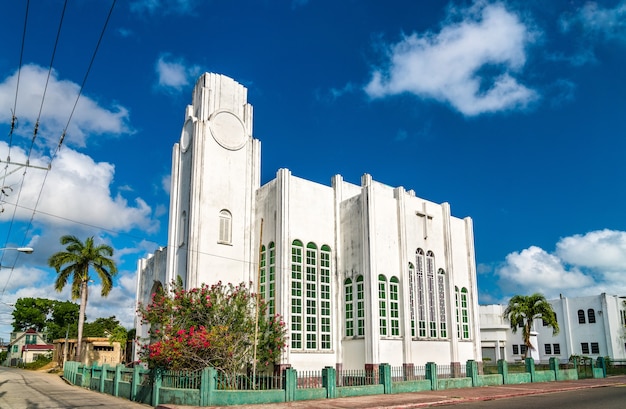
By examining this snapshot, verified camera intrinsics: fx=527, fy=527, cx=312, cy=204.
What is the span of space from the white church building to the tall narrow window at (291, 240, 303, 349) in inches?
2.0

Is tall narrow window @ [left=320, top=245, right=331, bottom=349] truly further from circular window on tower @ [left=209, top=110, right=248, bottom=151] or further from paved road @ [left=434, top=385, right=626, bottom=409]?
paved road @ [left=434, top=385, right=626, bottom=409]

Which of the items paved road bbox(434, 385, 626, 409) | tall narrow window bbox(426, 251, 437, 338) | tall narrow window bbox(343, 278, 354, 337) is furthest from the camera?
tall narrow window bbox(426, 251, 437, 338)

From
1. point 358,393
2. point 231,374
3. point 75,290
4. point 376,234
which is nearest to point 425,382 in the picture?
point 358,393

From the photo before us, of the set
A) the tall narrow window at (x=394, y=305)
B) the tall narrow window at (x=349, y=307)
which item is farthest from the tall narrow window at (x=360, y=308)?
the tall narrow window at (x=394, y=305)

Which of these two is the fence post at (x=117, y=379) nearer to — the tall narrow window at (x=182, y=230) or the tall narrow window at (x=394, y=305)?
the tall narrow window at (x=182, y=230)

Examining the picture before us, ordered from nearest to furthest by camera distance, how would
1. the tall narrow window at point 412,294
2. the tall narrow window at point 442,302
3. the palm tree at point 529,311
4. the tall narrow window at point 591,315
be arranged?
the tall narrow window at point 412,294 → the tall narrow window at point 442,302 → the palm tree at point 529,311 → the tall narrow window at point 591,315

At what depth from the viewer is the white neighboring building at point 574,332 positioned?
156 ft

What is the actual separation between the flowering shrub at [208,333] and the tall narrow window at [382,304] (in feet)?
16.8

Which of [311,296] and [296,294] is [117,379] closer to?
[296,294]

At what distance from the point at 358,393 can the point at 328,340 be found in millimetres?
5494

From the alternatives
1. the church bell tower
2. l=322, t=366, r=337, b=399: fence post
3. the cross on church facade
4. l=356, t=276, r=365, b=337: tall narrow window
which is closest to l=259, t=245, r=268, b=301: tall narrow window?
the church bell tower

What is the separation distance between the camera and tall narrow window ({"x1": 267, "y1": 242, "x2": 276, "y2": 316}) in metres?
25.0

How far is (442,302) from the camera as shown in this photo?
96.2 feet

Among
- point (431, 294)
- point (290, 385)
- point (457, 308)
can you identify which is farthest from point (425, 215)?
point (290, 385)
